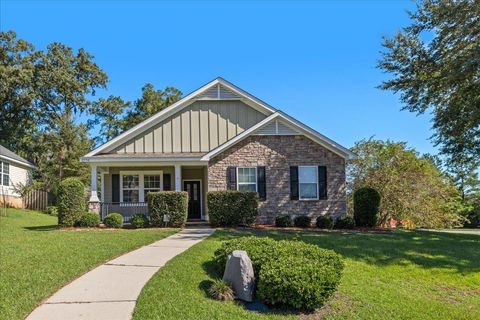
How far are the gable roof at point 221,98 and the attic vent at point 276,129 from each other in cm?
22

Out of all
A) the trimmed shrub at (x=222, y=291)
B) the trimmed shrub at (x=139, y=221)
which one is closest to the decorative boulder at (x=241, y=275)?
the trimmed shrub at (x=222, y=291)

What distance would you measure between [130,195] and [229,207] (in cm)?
630

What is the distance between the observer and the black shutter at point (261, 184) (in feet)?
59.0

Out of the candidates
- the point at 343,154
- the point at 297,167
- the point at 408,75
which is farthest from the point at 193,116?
the point at 408,75

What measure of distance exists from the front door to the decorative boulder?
46.2 ft

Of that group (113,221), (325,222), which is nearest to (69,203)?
(113,221)

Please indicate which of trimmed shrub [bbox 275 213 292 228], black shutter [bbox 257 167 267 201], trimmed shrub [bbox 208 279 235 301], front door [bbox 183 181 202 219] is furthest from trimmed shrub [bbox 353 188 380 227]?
trimmed shrub [bbox 208 279 235 301]

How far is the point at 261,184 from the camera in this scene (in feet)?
59.3

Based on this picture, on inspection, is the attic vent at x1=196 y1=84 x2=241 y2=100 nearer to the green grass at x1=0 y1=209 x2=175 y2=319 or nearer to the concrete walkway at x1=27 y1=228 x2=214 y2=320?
the green grass at x1=0 y1=209 x2=175 y2=319

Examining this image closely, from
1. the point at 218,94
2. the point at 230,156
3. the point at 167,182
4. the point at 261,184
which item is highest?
the point at 218,94

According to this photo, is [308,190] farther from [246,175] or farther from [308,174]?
[246,175]

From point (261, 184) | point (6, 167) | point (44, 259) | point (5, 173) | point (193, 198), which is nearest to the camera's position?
point (44, 259)

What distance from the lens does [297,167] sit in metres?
18.3

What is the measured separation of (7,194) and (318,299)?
2703 cm
